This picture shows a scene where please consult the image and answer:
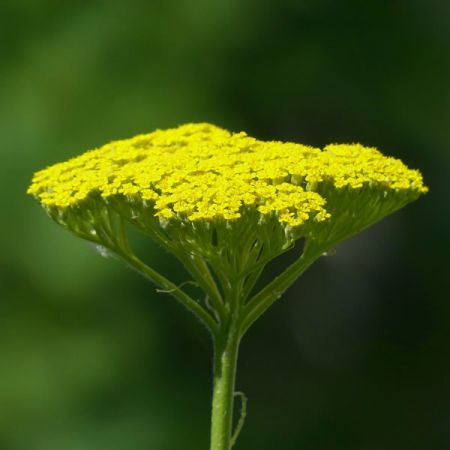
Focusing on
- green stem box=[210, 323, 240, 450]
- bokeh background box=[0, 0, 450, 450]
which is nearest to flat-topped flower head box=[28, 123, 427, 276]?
green stem box=[210, 323, 240, 450]

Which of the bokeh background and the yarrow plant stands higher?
the bokeh background

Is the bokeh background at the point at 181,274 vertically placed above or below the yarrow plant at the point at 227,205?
above

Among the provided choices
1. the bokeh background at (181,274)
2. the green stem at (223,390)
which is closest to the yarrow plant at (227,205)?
the green stem at (223,390)

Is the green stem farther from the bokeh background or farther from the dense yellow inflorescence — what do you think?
the bokeh background

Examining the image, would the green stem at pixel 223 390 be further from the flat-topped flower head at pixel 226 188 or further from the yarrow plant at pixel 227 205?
the flat-topped flower head at pixel 226 188

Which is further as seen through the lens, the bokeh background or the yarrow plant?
the bokeh background

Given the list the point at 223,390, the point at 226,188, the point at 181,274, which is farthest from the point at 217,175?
the point at 181,274

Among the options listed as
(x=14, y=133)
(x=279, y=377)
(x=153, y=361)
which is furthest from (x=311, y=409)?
(x=14, y=133)

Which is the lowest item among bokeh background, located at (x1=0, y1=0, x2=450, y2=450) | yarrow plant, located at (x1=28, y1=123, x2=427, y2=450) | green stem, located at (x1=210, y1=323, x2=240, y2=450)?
green stem, located at (x1=210, y1=323, x2=240, y2=450)
